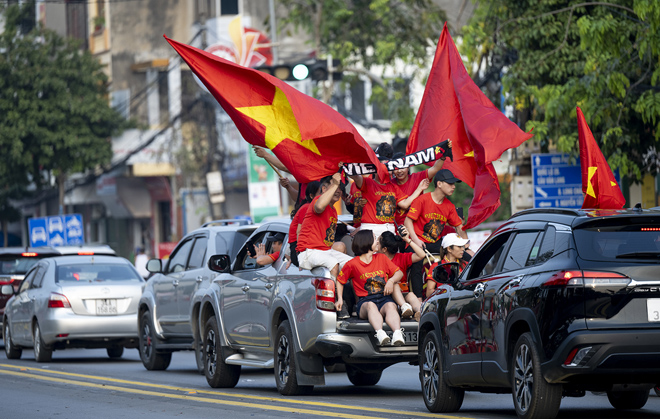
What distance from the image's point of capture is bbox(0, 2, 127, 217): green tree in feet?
140

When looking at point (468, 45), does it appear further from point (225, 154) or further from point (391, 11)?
point (225, 154)

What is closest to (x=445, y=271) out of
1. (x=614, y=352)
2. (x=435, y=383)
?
(x=435, y=383)

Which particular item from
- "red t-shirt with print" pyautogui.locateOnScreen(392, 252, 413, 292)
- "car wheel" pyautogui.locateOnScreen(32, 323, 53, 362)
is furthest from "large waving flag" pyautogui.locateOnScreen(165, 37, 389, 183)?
"car wheel" pyautogui.locateOnScreen(32, 323, 53, 362)

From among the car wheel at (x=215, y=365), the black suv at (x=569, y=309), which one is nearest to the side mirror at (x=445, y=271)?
the black suv at (x=569, y=309)

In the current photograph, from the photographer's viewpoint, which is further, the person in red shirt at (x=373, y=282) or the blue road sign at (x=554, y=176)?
the blue road sign at (x=554, y=176)

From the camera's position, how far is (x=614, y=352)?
25.4 ft

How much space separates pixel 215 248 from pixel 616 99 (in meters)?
5.78

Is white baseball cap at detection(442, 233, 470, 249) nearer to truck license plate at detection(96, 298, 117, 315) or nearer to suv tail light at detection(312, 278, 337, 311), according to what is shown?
suv tail light at detection(312, 278, 337, 311)

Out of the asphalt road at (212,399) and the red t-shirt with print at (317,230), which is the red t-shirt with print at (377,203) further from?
the asphalt road at (212,399)

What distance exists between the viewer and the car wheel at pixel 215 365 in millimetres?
13234

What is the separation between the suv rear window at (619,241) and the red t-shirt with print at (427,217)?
388 centimetres

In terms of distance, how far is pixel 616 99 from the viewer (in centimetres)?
1606

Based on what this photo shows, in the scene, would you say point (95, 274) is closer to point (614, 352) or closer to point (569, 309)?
point (569, 309)

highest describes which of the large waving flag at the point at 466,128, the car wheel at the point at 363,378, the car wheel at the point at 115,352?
the large waving flag at the point at 466,128
